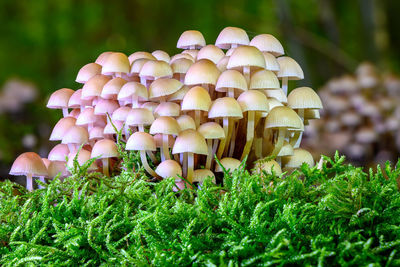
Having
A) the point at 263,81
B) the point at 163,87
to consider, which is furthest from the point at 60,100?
the point at 263,81

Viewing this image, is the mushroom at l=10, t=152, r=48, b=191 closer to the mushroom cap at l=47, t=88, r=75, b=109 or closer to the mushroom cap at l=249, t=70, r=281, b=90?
the mushroom cap at l=47, t=88, r=75, b=109

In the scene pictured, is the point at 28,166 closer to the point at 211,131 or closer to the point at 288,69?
the point at 211,131

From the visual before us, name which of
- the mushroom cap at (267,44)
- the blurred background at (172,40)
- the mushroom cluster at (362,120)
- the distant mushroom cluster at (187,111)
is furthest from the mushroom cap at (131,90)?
the mushroom cluster at (362,120)

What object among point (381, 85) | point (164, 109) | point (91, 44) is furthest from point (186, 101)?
point (91, 44)

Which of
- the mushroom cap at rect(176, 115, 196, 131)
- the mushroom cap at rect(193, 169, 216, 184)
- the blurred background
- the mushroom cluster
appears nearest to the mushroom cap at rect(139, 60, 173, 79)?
the mushroom cap at rect(176, 115, 196, 131)

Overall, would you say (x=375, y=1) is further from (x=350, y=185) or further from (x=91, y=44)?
(x=350, y=185)
